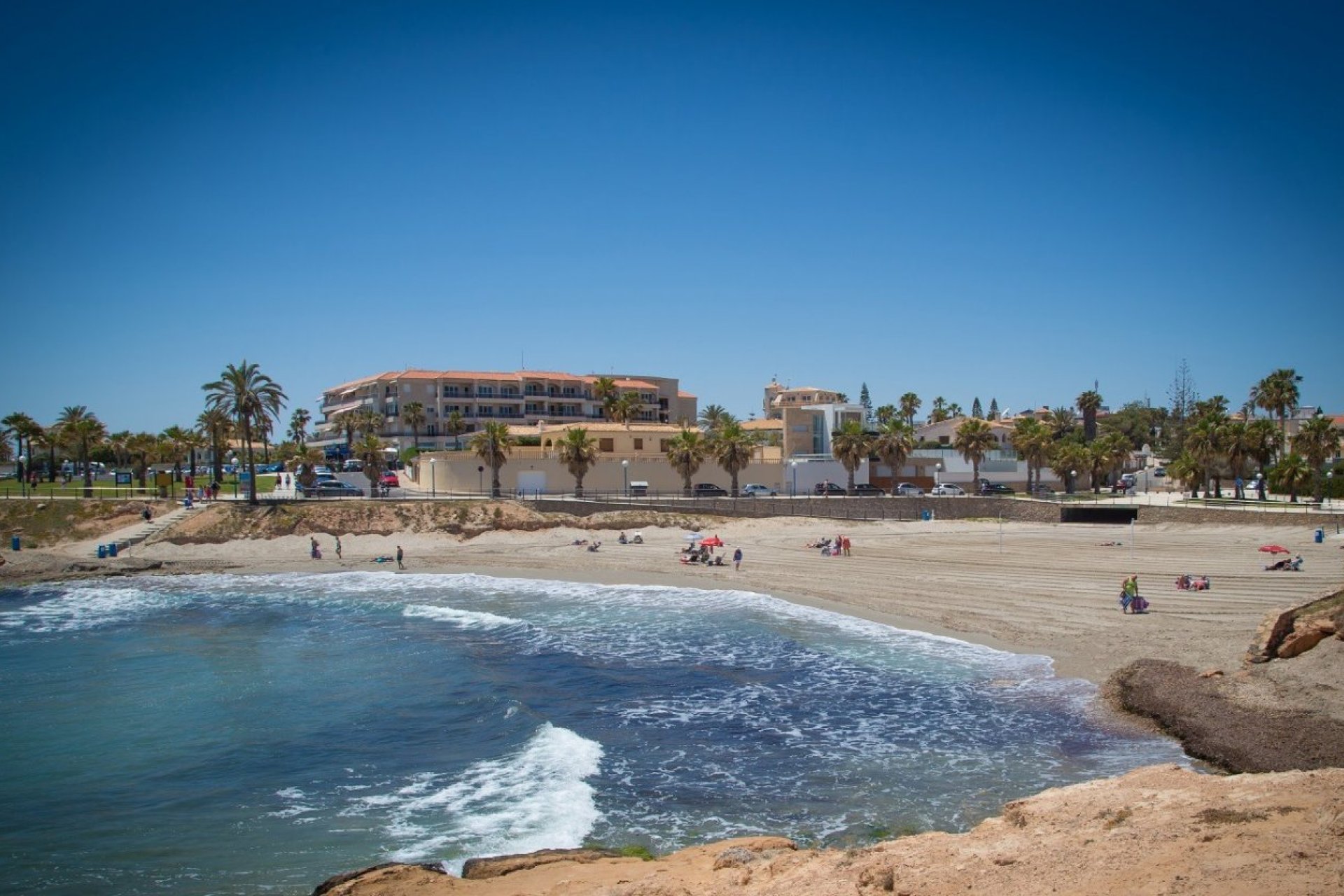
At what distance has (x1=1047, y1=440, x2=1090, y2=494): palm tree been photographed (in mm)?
71688

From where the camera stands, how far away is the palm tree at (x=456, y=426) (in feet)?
300

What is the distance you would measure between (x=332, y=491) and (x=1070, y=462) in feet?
185

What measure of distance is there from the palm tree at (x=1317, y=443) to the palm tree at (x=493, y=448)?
2073 inches

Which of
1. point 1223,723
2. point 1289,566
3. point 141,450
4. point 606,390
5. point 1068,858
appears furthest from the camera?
point 606,390

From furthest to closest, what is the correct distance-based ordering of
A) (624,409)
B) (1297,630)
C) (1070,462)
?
(624,409), (1070,462), (1297,630)

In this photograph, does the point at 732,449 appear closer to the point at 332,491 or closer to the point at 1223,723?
the point at 332,491

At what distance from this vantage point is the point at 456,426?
93.5 metres

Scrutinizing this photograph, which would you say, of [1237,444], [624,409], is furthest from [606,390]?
[1237,444]

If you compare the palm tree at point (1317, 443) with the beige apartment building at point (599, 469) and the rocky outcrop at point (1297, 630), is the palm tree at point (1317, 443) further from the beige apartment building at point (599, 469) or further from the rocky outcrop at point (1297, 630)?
the rocky outcrop at point (1297, 630)

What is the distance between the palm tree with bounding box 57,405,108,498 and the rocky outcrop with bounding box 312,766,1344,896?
73563mm

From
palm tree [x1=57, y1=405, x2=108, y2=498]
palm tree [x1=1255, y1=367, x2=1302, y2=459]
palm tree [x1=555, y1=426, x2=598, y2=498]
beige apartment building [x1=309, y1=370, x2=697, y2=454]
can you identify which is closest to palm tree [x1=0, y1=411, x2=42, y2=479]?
palm tree [x1=57, y1=405, x2=108, y2=498]

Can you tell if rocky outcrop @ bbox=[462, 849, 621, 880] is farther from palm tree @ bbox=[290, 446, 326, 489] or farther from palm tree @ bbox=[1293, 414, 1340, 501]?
palm tree @ bbox=[1293, 414, 1340, 501]

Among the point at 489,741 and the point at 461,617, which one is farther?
the point at 461,617

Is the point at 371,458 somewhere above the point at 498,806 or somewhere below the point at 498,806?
above
